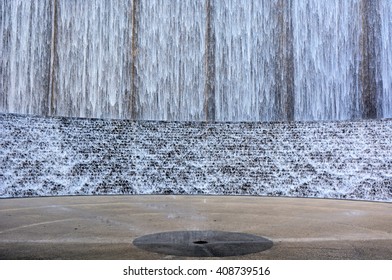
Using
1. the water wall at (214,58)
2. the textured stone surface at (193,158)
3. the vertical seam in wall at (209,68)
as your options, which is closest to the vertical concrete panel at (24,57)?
the water wall at (214,58)

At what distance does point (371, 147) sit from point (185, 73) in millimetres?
7740

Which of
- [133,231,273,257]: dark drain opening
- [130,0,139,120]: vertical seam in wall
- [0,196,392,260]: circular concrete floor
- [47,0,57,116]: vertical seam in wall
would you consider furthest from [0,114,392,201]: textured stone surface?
[133,231,273,257]: dark drain opening

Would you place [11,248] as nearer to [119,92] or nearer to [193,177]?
[193,177]

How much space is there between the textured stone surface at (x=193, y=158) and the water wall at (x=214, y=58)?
3882 mm

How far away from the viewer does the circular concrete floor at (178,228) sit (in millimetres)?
3562

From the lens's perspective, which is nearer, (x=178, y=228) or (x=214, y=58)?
(x=178, y=228)

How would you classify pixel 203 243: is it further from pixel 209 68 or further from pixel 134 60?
pixel 134 60

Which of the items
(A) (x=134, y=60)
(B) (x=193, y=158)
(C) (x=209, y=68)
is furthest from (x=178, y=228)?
(A) (x=134, y=60)

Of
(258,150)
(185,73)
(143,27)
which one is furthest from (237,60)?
(258,150)

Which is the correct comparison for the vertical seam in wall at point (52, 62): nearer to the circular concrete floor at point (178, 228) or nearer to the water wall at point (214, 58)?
the water wall at point (214, 58)

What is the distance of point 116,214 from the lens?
6.17m

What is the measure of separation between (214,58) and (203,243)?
41.5 ft

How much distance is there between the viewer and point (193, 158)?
36.8 feet

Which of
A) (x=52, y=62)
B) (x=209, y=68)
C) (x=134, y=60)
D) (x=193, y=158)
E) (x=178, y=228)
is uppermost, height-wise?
(x=134, y=60)
